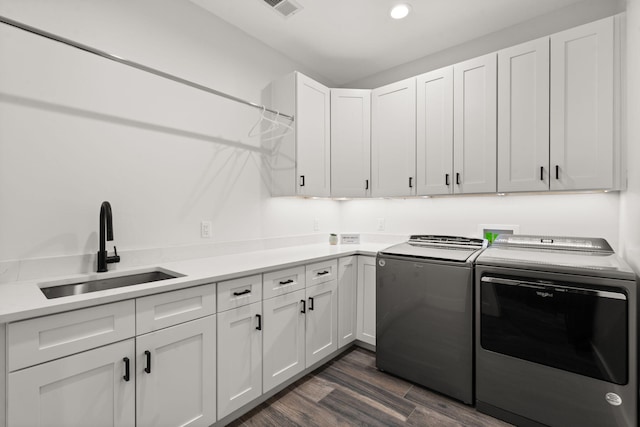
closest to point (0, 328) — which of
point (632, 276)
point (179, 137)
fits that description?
point (179, 137)

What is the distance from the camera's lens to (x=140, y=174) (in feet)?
6.24

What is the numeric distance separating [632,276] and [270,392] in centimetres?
208

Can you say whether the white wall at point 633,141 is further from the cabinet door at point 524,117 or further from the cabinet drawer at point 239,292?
the cabinet drawer at point 239,292

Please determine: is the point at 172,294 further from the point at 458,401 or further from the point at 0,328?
the point at 458,401

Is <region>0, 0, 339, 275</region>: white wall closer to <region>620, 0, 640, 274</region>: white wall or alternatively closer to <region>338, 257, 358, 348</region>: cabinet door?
<region>338, 257, 358, 348</region>: cabinet door

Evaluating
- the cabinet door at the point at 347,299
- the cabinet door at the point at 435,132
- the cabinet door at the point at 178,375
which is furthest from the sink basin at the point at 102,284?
the cabinet door at the point at 435,132

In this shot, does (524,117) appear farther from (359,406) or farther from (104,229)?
(104,229)

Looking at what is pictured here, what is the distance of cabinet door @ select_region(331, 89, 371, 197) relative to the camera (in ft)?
9.61

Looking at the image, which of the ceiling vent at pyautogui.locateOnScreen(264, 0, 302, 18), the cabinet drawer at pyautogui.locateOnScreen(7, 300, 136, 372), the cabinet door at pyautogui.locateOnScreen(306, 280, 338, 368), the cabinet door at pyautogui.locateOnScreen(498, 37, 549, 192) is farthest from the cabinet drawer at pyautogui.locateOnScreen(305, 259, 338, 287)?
the ceiling vent at pyautogui.locateOnScreen(264, 0, 302, 18)

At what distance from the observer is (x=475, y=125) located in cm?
236

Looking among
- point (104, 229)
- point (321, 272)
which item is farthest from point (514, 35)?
point (104, 229)

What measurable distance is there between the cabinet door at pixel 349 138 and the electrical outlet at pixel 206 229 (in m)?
1.21

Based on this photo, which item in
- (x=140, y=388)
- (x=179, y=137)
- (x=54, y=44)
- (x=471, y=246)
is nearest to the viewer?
(x=140, y=388)

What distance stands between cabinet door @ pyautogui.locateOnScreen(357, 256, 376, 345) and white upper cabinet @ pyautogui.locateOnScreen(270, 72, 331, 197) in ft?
2.50
